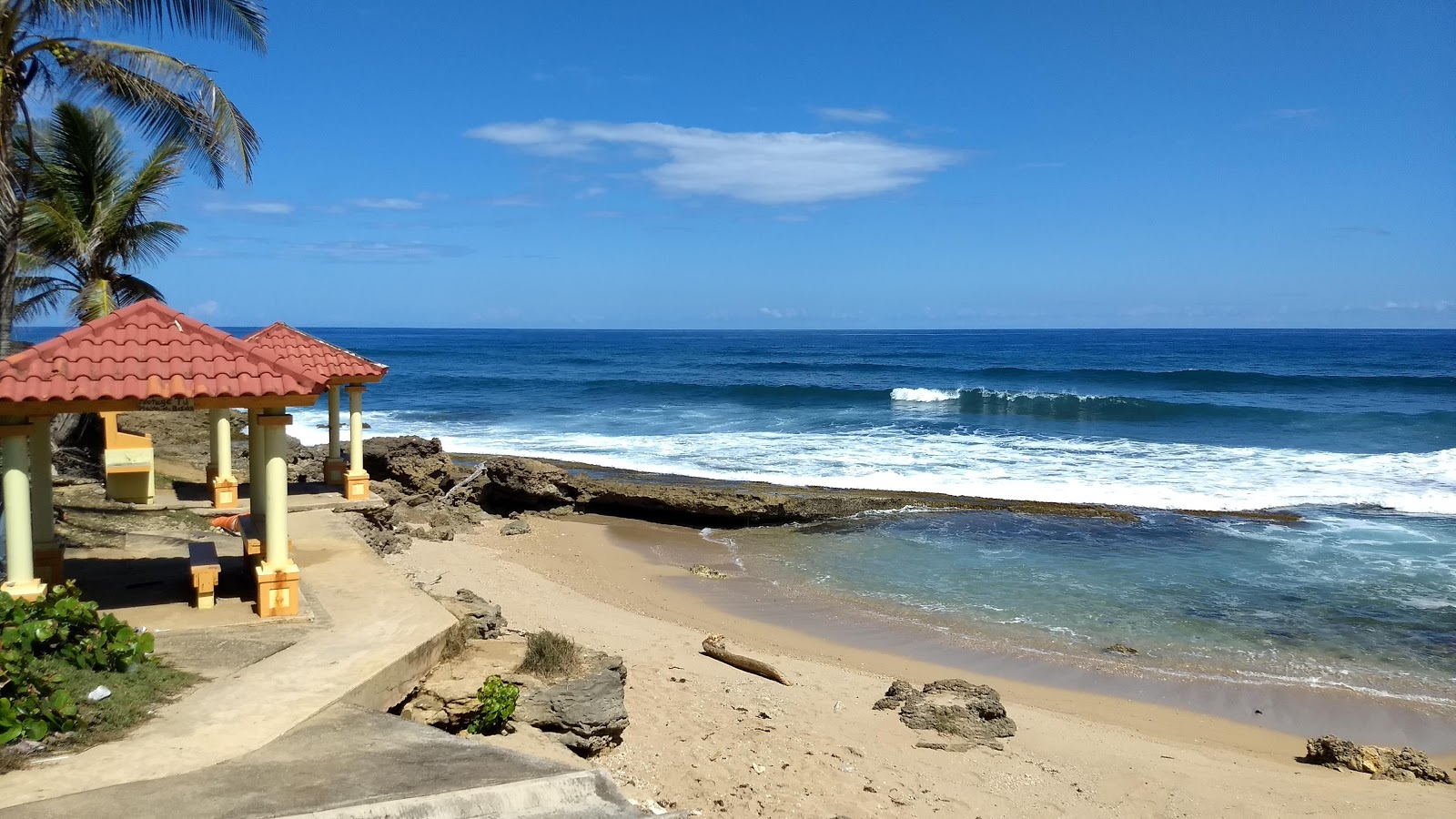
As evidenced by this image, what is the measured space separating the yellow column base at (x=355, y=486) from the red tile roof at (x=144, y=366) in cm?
646

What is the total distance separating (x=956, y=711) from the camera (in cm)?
895

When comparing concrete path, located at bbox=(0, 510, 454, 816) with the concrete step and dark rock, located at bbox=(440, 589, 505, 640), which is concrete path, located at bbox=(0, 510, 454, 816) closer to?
dark rock, located at bbox=(440, 589, 505, 640)

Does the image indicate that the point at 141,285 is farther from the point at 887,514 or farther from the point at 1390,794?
the point at 1390,794

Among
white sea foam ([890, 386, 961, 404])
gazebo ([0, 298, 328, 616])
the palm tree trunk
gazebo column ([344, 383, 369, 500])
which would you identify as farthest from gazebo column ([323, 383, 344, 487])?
white sea foam ([890, 386, 961, 404])

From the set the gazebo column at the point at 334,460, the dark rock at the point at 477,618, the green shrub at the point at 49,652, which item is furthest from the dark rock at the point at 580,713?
the gazebo column at the point at 334,460

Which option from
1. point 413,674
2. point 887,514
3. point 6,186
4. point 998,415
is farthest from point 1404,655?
point 998,415

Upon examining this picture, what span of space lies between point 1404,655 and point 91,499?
1718cm

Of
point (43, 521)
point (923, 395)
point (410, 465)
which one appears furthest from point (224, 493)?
point (923, 395)

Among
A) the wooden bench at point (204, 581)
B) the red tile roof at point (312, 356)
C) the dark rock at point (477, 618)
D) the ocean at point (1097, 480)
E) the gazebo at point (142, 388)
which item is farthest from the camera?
the red tile roof at point (312, 356)

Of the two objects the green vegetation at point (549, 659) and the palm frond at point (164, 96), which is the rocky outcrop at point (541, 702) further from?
the palm frond at point (164, 96)

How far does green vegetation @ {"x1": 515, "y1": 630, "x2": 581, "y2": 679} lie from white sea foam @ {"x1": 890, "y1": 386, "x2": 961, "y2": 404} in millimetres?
37846

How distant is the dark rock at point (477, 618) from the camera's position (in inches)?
350

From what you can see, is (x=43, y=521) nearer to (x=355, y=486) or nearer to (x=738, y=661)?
(x=355, y=486)

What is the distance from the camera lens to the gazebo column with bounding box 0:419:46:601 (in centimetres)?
738
